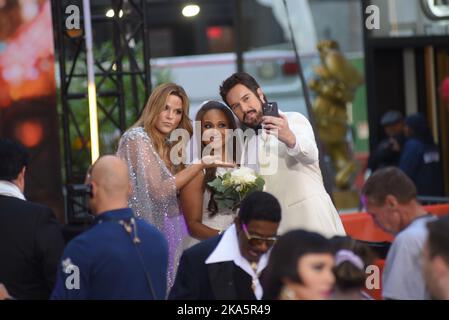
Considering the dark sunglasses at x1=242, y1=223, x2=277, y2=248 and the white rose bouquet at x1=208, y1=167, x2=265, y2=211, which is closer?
the dark sunglasses at x1=242, y1=223, x2=277, y2=248

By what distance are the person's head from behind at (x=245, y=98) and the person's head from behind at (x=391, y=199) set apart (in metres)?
1.31

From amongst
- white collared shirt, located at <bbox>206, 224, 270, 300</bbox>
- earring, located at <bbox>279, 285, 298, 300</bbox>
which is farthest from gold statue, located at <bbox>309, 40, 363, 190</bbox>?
earring, located at <bbox>279, 285, 298, 300</bbox>

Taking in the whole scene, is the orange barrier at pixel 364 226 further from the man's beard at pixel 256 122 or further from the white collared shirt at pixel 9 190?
the white collared shirt at pixel 9 190

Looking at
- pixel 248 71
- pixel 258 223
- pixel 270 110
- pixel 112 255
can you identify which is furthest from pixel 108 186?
pixel 248 71

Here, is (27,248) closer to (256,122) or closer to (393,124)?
(256,122)

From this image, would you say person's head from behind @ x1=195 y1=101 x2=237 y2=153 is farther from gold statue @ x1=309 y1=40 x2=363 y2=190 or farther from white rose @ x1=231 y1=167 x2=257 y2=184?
gold statue @ x1=309 y1=40 x2=363 y2=190

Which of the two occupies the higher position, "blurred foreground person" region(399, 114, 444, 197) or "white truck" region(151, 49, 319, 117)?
"white truck" region(151, 49, 319, 117)

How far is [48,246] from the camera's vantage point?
5.29m

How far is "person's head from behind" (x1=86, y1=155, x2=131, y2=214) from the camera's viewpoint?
15.3ft

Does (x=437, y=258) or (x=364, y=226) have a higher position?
(x=437, y=258)

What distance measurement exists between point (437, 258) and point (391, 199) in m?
0.77

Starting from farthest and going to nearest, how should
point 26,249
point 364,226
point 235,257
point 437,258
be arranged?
point 364,226
point 26,249
point 235,257
point 437,258

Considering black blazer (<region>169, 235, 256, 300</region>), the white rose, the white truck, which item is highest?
the white truck
